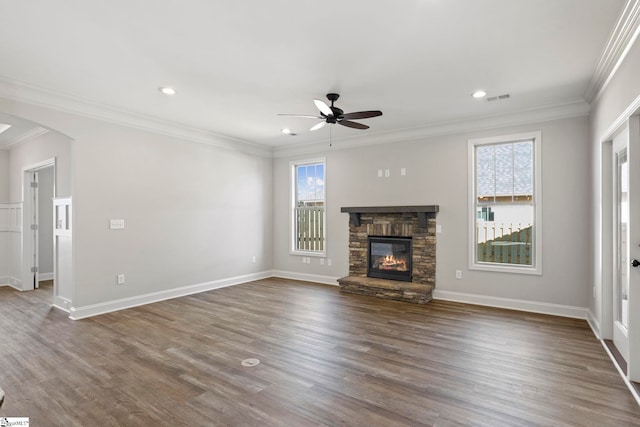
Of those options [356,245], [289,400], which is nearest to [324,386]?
[289,400]

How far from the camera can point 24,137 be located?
5.88m

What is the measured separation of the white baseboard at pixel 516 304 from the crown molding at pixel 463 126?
2521mm

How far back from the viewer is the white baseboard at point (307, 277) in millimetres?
6617

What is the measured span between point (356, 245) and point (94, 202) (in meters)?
4.18

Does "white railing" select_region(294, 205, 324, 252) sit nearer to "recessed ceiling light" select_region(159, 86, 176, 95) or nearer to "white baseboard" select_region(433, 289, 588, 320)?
"white baseboard" select_region(433, 289, 588, 320)

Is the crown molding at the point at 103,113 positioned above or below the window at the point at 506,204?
above

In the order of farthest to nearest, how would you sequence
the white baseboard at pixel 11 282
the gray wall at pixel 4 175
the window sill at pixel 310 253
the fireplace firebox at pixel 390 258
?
the window sill at pixel 310 253
the gray wall at pixel 4 175
the white baseboard at pixel 11 282
the fireplace firebox at pixel 390 258

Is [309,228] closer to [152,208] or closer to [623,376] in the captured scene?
[152,208]

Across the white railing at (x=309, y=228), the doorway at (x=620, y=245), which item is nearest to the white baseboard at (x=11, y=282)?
the white railing at (x=309, y=228)

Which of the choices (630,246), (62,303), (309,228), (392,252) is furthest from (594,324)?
(62,303)

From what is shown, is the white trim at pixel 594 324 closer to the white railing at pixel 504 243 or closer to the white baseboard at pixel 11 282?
the white railing at pixel 504 243

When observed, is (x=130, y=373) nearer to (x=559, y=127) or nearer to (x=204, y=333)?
(x=204, y=333)

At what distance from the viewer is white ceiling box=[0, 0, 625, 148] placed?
2.50 m

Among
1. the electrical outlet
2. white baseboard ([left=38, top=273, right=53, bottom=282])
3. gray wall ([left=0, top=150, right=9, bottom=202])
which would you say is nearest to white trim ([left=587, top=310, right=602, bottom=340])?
the electrical outlet
